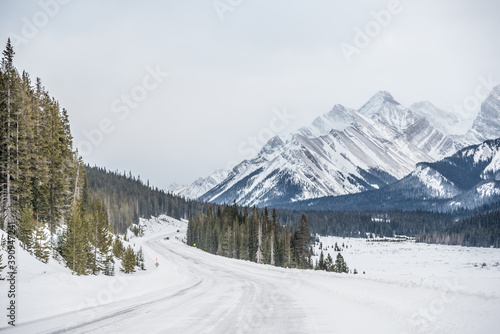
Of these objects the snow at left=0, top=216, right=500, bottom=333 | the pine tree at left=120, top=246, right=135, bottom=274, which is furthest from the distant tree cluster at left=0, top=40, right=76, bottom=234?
the snow at left=0, top=216, right=500, bottom=333

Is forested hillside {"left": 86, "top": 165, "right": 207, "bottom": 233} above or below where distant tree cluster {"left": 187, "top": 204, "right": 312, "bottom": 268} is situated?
above

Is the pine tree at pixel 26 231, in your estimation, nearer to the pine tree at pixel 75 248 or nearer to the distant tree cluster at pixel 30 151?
the distant tree cluster at pixel 30 151

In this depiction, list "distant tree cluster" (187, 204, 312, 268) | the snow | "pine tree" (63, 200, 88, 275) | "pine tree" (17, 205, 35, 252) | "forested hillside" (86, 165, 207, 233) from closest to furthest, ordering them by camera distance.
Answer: the snow
"pine tree" (17, 205, 35, 252)
"pine tree" (63, 200, 88, 275)
"distant tree cluster" (187, 204, 312, 268)
"forested hillside" (86, 165, 207, 233)

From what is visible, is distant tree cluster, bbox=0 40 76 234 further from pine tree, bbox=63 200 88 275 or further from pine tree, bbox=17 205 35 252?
pine tree, bbox=63 200 88 275

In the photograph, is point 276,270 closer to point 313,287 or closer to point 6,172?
point 313,287

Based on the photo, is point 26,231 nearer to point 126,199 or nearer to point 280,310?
point 280,310

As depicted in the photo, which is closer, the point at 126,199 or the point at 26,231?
the point at 26,231

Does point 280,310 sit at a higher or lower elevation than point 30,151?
lower

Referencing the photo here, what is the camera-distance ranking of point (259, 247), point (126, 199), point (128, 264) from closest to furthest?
point (128, 264), point (259, 247), point (126, 199)

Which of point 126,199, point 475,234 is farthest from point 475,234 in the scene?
point 126,199

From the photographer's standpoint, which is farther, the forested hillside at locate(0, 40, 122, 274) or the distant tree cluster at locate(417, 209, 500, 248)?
the distant tree cluster at locate(417, 209, 500, 248)

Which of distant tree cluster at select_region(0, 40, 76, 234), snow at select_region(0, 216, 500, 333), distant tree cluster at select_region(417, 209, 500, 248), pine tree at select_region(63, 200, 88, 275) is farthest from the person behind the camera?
distant tree cluster at select_region(417, 209, 500, 248)

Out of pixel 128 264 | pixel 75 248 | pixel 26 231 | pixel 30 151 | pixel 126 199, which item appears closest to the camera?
pixel 26 231

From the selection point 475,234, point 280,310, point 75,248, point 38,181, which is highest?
point 38,181
